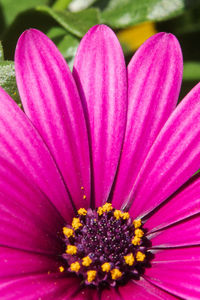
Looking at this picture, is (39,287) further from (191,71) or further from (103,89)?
(191,71)

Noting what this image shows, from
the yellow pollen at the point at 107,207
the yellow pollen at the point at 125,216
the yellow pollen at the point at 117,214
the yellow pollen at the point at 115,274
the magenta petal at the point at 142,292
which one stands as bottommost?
the magenta petal at the point at 142,292

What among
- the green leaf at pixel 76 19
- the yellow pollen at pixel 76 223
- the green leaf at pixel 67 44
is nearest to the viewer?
the yellow pollen at pixel 76 223

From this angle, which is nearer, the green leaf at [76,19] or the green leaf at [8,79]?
the green leaf at [8,79]

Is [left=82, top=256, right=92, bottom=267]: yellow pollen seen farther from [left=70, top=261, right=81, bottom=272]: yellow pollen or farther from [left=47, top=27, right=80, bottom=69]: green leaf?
[left=47, top=27, right=80, bottom=69]: green leaf

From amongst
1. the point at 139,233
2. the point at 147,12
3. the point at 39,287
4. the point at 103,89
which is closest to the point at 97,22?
the point at 147,12

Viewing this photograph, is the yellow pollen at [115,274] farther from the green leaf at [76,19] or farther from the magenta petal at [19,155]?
the green leaf at [76,19]

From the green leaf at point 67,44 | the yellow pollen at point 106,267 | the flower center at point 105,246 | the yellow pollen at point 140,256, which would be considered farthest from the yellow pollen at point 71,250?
the green leaf at point 67,44
